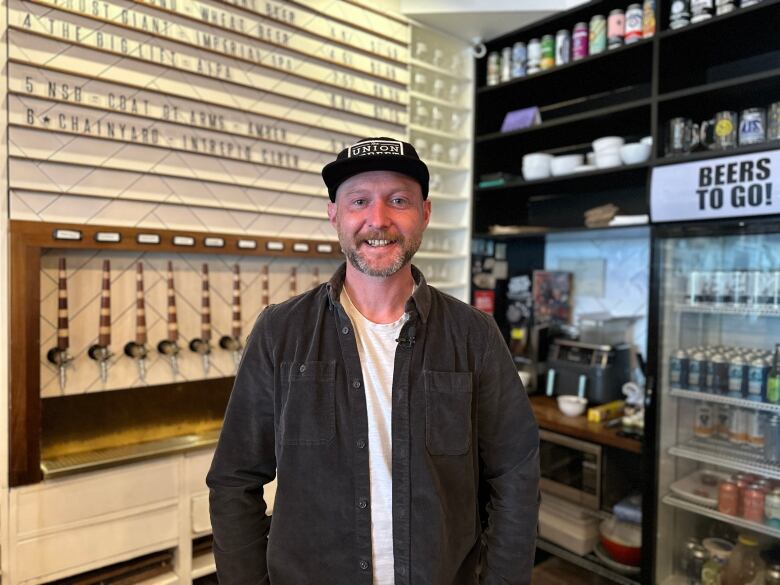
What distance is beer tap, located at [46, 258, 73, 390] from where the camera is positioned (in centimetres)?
205

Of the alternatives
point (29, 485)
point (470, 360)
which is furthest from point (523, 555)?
point (29, 485)

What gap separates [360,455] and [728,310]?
1834 millimetres

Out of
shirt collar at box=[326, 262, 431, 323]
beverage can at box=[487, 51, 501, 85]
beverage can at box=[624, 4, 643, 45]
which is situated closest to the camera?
shirt collar at box=[326, 262, 431, 323]

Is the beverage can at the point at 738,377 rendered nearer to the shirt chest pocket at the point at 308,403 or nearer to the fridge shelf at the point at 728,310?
the fridge shelf at the point at 728,310

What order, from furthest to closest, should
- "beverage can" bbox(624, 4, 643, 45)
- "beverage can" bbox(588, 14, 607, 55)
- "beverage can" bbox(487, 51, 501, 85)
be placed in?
"beverage can" bbox(487, 51, 501, 85) → "beverage can" bbox(588, 14, 607, 55) → "beverage can" bbox(624, 4, 643, 45)

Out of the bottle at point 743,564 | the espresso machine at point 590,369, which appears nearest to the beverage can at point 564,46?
the espresso machine at point 590,369

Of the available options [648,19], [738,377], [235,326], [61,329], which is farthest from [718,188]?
[61,329]

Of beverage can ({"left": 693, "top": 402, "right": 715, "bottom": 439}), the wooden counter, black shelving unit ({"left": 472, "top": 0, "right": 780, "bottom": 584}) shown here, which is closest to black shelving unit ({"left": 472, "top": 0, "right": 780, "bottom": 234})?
black shelving unit ({"left": 472, "top": 0, "right": 780, "bottom": 584})

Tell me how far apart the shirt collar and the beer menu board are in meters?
1.32

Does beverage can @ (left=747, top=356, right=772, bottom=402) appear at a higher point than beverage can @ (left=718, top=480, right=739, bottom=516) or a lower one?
higher

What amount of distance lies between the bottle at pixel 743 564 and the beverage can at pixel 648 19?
2.28 m

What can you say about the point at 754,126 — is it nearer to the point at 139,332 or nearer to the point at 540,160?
the point at 540,160

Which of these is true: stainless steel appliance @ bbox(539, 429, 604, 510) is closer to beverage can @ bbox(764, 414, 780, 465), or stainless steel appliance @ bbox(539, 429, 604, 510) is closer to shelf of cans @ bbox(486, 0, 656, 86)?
beverage can @ bbox(764, 414, 780, 465)

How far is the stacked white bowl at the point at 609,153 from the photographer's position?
2.65m
